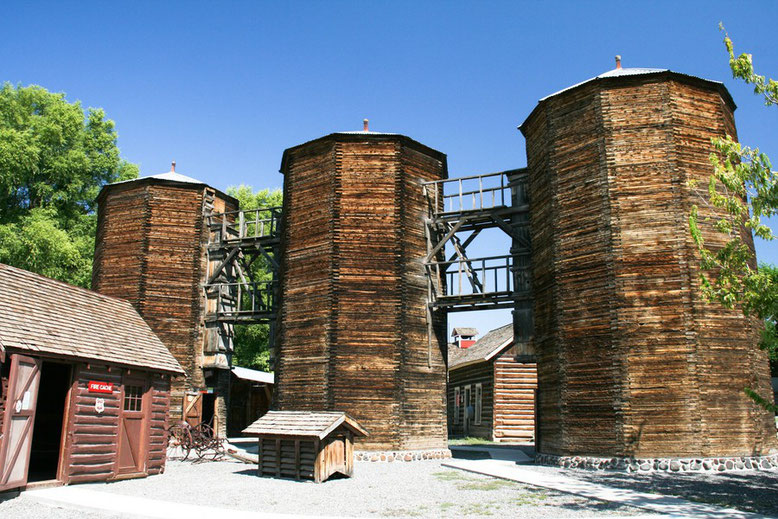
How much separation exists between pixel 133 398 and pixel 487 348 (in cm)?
2025

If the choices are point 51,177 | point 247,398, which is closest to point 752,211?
point 247,398

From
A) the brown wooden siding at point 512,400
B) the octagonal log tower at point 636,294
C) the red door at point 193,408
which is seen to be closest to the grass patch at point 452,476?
the octagonal log tower at point 636,294

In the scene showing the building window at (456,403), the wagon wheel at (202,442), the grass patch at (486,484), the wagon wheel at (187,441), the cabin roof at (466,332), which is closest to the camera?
the grass patch at (486,484)

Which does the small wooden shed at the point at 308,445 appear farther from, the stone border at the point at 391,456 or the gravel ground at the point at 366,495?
the stone border at the point at 391,456

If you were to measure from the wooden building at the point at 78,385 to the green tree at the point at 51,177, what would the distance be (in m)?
15.3

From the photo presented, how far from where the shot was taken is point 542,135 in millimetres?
20750

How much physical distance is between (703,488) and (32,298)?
15477mm

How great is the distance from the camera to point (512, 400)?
29750 mm

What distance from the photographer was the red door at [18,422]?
456 inches

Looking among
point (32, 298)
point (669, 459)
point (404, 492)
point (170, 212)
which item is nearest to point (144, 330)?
point (32, 298)

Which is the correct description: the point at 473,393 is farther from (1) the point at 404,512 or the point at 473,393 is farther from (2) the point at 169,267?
(1) the point at 404,512

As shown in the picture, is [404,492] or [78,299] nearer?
[404,492]

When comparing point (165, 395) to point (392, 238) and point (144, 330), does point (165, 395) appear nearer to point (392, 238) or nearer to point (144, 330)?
point (144, 330)

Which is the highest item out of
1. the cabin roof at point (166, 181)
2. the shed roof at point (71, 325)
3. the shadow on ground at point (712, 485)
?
the cabin roof at point (166, 181)
